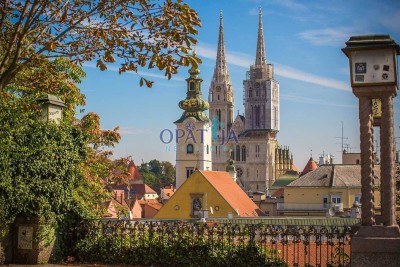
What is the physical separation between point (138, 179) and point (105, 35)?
120746 mm

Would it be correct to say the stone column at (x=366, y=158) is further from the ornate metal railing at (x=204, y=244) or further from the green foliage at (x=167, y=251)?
the green foliage at (x=167, y=251)

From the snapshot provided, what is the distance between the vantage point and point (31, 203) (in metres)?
13.1

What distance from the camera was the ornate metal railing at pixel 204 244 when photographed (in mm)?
12297

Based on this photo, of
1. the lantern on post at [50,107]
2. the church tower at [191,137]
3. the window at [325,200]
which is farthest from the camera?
the church tower at [191,137]

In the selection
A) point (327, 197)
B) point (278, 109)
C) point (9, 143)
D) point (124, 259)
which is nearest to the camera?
point (9, 143)

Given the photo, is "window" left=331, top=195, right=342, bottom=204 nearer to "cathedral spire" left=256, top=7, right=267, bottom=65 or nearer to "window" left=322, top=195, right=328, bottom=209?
"window" left=322, top=195, right=328, bottom=209

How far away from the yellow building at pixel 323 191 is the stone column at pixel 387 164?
4498cm

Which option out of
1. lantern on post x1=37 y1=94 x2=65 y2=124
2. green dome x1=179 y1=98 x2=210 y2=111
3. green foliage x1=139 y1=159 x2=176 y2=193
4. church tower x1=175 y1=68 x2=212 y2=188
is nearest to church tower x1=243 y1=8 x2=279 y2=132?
green foliage x1=139 y1=159 x2=176 y2=193

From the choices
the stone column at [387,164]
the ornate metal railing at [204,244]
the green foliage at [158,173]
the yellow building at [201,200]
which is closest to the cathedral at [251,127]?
the green foliage at [158,173]

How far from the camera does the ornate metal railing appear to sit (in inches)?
484

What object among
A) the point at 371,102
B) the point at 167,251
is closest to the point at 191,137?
the point at 167,251

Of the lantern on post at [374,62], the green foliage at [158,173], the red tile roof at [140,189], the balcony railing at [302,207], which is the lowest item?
the balcony railing at [302,207]

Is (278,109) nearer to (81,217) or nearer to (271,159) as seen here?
(271,159)

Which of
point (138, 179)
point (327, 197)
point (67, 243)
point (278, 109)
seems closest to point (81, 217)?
point (67, 243)
